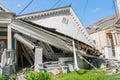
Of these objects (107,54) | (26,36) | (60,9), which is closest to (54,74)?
(26,36)

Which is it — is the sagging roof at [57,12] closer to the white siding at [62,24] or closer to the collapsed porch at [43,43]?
the white siding at [62,24]

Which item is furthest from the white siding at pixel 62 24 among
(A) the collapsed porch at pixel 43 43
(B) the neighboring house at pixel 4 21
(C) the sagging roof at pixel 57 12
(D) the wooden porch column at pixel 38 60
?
(D) the wooden porch column at pixel 38 60

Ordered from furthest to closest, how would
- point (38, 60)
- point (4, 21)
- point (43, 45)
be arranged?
1. point (4, 21)
2. point (43, 45)
3. point (38, 60)

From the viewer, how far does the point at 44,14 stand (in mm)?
19203

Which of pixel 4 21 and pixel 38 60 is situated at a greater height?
pixel 4 21

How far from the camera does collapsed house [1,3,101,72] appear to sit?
45.0 ft

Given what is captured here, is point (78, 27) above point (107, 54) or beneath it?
above

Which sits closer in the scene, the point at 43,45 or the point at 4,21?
the point at 43,45

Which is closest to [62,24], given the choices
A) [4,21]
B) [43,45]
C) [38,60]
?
[43,45]

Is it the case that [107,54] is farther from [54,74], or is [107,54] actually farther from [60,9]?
[54,74]

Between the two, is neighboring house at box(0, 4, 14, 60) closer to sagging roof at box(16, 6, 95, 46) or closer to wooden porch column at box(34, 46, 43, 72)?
sagging roof at box(16, 6, 95, 46)

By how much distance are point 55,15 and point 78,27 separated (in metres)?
2.90

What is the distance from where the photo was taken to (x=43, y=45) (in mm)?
15211

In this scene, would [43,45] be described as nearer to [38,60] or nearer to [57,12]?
[38,60]
